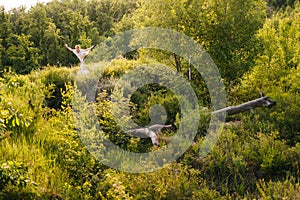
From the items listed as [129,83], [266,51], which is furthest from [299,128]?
[129,83]

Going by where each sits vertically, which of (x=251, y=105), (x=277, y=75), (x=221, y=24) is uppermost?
(x=221, y=24)

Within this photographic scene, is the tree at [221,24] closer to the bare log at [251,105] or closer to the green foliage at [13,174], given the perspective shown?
the bare log at [251,105]

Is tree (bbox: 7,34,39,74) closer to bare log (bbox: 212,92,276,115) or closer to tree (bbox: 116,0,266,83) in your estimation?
tree (bbox: 116,0,266,83)

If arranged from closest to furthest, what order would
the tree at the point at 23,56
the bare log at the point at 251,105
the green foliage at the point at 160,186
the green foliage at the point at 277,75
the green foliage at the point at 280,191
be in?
1. the green foliage at the point at 280,191
2. the green foliage at the point at 160,186
3. the green foliage at the point at 277,75
4. the bare log at the point at 251,105
5. the tree at the point at 23,56

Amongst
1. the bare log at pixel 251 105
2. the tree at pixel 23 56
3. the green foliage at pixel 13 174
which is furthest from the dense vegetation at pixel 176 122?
the tree at pixel 23 56

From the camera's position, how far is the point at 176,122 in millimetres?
6875

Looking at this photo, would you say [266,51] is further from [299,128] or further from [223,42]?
[299,128]

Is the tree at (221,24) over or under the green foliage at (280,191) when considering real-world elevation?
over

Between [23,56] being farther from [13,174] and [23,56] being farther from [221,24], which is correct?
[13,174]

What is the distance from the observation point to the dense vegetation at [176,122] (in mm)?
4816

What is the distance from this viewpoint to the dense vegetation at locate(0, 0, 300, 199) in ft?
15.8

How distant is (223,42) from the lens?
849cm

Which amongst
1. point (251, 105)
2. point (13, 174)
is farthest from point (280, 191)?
point (13, 174)

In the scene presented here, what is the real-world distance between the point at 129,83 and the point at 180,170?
438 centimetres
